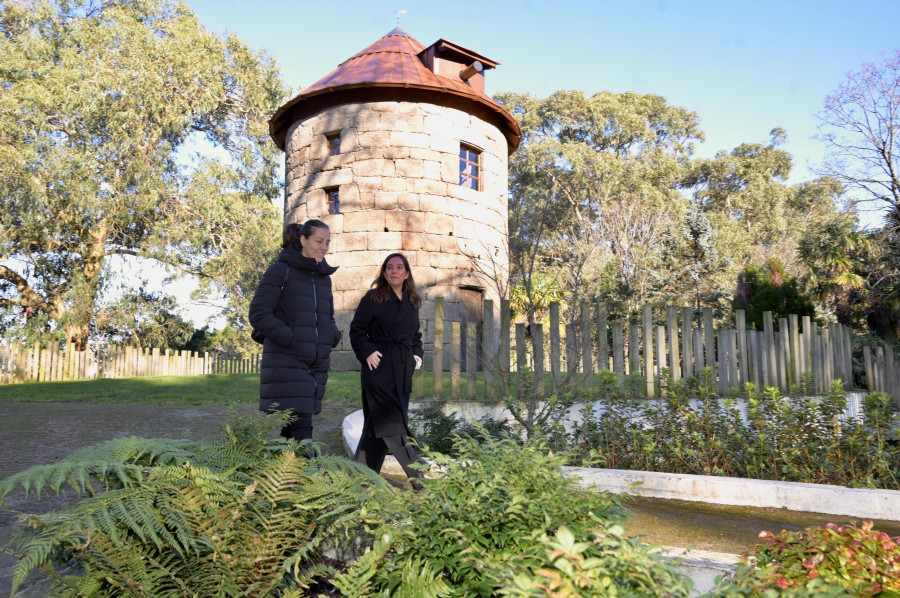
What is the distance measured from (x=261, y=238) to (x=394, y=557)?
19840 millimetres

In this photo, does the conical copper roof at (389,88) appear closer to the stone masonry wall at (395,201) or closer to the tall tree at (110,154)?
the stone masonry wall at (395,201)

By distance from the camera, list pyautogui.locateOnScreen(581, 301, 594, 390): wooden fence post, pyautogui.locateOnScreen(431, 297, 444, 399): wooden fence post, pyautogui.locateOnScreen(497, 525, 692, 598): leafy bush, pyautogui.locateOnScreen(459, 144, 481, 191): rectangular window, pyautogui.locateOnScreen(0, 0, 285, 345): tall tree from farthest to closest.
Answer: pyautogui.locateOnScreen(0, 0, 285, 345): tall tree
pyautogui.locateOnScreen(459, 144, 481, 191): rectangular window
pyautogui.locateOnScreen(431, 297, 444, 399): wooden fence post
pyautogui.locateOnScreen(581, 301, 594, 390): wooden fence post
pyautogui.locateOnScreen(497, 525, 692, 598): leafy bush

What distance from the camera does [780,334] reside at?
30.2 ft

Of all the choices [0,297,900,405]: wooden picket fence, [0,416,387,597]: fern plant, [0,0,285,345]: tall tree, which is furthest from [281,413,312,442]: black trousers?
[0,0,285,345]: tall tree

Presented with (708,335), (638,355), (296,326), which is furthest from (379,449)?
(708,335)

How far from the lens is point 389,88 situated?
14586 millimetres

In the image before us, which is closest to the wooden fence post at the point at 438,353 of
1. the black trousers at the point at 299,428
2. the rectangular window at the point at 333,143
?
the black trousers at the point at 299,428

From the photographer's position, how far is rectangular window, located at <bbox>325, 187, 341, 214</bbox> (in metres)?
14.8

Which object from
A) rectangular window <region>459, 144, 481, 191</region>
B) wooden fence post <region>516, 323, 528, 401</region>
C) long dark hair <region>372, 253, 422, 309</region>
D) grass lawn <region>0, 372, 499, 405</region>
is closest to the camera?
long dark hair <region>372, 253, 422, 309</region>

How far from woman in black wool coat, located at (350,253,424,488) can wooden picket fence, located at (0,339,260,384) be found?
14460 millimetres

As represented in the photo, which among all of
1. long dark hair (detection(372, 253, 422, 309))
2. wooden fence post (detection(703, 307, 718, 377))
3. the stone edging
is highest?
long dark hair (detection(372, 253, 422, 309))

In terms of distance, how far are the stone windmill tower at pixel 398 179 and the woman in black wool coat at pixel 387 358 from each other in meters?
9.32

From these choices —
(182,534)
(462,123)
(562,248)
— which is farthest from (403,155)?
(562,248)

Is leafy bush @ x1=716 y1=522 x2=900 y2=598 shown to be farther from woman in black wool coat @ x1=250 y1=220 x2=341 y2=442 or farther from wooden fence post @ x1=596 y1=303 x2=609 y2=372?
wooden fence post @ x1=596 y1=303 x2=609 y2=372
